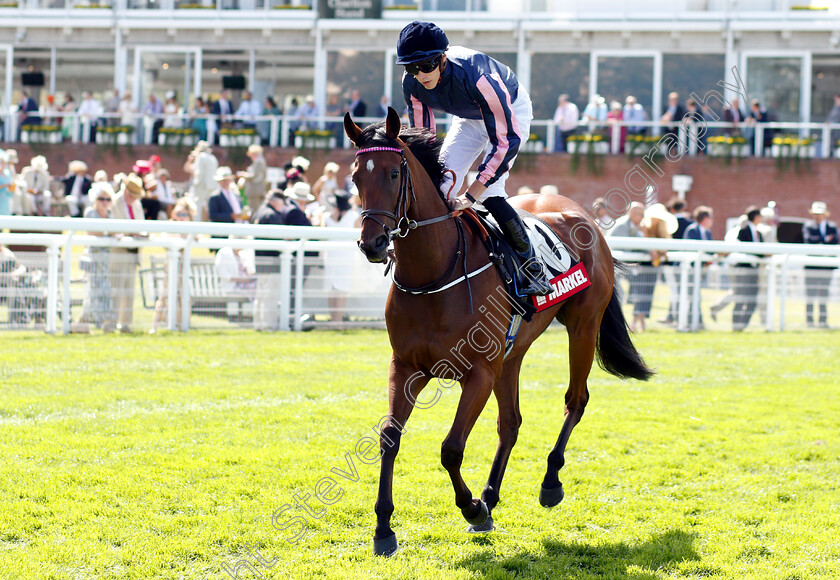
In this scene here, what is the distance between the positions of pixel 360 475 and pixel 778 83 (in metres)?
20.8

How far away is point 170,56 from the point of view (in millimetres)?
24094

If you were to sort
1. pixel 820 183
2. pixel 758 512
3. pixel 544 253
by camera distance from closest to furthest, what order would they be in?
pixel 758 512 → pixel 544 253 → pixel 820 183

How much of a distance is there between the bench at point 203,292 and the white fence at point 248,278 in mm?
11

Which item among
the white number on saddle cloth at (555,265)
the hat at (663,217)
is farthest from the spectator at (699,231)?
the white number on saddle cloth at (555,265)

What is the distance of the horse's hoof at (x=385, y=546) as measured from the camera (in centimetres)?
366

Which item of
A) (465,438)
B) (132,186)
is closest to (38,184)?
(132,186)

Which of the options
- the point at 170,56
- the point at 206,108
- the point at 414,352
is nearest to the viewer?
the point at 414,352

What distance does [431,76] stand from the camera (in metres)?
4.10

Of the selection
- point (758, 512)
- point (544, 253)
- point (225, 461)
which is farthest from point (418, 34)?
point (758, 512)

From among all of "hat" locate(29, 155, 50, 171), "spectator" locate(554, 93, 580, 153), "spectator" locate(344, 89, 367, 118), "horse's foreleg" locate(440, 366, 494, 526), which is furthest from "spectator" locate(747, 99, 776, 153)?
"horse's foreleg" locate(440, 366, 494, 526)

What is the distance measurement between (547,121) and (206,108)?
27.7 ft

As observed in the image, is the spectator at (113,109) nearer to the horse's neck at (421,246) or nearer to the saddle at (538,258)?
the saddle at (538,258)

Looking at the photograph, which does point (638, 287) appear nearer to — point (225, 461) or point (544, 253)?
point (544, 253)

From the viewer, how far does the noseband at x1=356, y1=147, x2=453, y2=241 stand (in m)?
3.52
